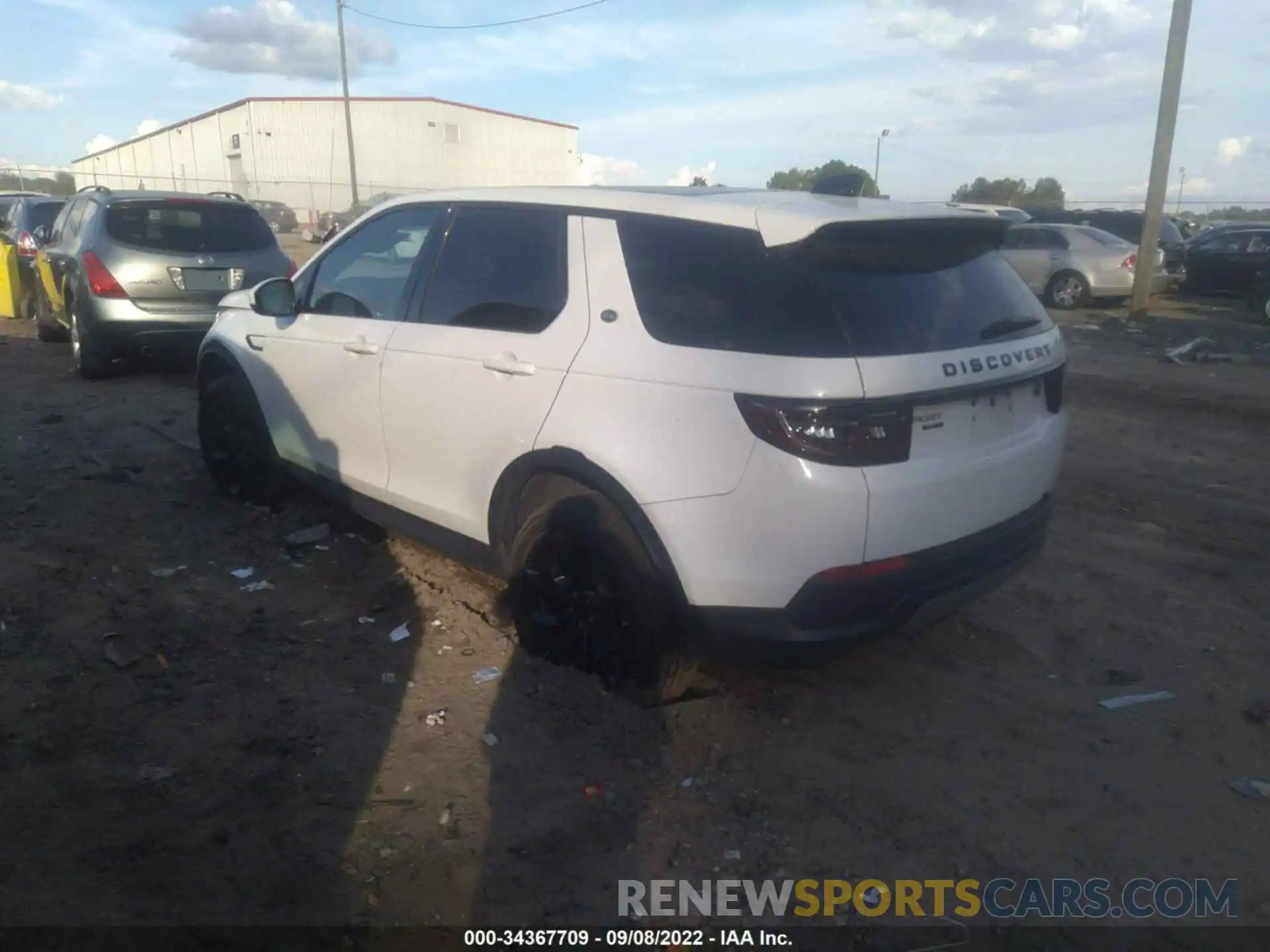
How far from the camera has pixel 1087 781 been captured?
3.38 metres

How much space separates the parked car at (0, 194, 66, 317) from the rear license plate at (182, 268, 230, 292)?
163 inches

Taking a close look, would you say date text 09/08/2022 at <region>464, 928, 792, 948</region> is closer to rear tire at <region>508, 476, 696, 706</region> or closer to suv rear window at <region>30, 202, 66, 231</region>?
rear tire at <region>508, 476, 696, 706</region>

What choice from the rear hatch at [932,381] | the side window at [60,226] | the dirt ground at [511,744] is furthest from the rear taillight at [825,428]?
the side window at [60,226]

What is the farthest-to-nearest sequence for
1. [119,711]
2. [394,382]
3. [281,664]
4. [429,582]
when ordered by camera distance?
[429,582] → [394,382] → [281,664] → [119,711]

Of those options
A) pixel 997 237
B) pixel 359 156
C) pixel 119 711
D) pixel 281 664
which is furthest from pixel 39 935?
pixel 359 156

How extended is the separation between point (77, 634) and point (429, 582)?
1507 mm

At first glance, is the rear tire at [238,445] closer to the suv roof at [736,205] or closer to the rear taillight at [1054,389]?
the suv roof at [736,205]

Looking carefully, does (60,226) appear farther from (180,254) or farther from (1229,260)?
(1229,260)

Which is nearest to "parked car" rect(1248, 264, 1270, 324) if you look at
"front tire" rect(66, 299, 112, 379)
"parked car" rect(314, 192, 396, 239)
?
"front tire" rect(66, 299, 112, 379)

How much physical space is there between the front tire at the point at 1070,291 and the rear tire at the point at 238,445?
1626cm

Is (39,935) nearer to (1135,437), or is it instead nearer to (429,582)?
(429,582)

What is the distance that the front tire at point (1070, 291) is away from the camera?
18328mm

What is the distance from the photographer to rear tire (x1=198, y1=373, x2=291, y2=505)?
5.59 metres

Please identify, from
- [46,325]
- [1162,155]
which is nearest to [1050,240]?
[1162,155]
